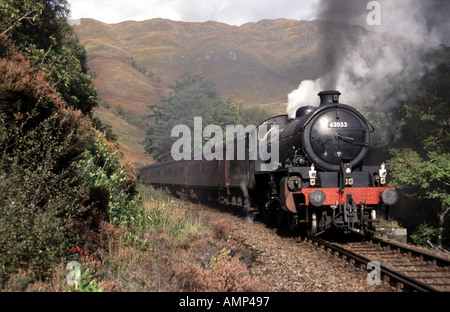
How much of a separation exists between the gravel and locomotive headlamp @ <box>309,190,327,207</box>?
1014mm

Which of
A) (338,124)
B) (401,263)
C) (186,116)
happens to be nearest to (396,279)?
(401,263)

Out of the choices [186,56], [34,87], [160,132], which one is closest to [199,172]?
[34,87]

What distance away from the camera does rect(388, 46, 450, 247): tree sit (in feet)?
57.0

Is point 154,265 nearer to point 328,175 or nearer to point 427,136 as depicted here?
point 328,175

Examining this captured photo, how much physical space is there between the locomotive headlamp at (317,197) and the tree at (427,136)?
10926 mm

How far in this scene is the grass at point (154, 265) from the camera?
4.59 meters

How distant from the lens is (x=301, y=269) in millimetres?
6516

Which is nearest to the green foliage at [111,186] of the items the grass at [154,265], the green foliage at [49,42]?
the grass at [154,265]

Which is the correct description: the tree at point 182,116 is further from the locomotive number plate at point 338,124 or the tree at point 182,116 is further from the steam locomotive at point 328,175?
the locomotive number plate at point 338,124

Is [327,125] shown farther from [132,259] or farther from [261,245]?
[132,259]

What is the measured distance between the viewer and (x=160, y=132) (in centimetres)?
4544

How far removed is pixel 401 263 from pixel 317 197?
6.77ft

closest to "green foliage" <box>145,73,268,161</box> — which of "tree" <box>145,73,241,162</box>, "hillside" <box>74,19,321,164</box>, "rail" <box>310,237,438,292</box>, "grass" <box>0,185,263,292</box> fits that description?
"tree" <box>145,73,241,162</box>

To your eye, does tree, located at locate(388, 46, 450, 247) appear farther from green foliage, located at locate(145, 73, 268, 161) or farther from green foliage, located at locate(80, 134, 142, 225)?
green foliage, located at locate(145, 73, 268, 161)
